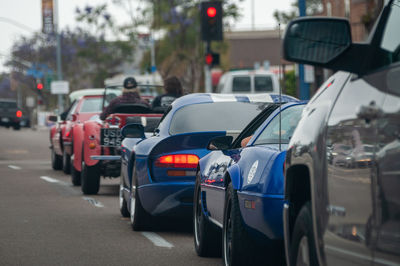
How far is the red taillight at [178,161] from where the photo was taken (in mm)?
9664

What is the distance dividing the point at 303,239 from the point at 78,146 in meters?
10.5

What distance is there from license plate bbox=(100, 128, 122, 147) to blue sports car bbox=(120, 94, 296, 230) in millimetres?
3465

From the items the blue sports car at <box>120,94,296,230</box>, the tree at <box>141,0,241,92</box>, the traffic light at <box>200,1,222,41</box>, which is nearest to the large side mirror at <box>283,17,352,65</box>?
the blue sports car at <box>120,94,296,230</box>

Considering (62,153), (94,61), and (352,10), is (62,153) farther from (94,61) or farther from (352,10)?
(94,61)

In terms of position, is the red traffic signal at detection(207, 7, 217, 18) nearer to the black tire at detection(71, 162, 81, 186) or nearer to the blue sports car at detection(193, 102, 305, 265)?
the black tire at detection(71, 162, 81, 186)

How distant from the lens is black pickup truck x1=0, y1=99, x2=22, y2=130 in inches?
2729

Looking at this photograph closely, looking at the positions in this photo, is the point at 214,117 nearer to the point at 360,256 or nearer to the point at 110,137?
the point at 110,137

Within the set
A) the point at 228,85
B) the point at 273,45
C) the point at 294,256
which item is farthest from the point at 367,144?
the point at 273,45

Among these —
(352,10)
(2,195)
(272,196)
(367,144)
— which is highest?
(352,10)

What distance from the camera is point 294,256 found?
5234 millimetres

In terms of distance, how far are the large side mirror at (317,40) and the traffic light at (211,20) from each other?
1861 cm

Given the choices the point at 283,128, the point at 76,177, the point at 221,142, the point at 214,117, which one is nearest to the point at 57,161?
the point at 76,177

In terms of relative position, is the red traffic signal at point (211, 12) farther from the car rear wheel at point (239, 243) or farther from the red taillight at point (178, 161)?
the car rear wheel at point (239, 243)

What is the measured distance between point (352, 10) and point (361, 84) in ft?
159
